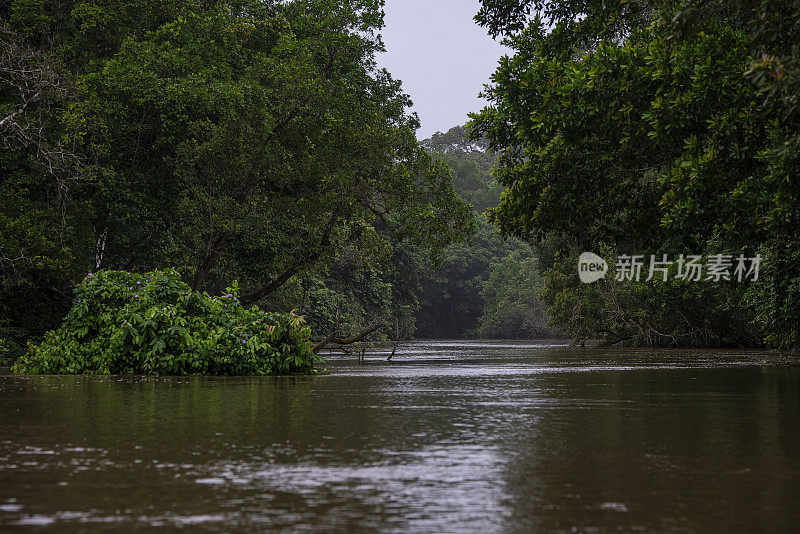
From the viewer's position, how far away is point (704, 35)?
637 inches

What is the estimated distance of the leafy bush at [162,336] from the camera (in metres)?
19.9

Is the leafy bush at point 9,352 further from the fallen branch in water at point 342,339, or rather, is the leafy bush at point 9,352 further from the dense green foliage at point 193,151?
the fallen branch in water at point 342,339

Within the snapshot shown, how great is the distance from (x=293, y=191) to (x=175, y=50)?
19.4 feet

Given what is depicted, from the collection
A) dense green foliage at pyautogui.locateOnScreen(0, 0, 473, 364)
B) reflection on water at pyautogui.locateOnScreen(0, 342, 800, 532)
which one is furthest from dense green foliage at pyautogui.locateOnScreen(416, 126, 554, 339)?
reflection on water at pyautogui.locateOnScreen(0, 342, 800, 532)

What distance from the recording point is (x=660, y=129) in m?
16.6

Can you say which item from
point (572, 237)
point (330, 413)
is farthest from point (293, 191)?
point (330, 413)

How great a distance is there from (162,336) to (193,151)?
9.20m

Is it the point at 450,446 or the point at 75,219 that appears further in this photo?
the point at 75,219

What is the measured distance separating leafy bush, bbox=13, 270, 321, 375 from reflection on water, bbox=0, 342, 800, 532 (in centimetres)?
649

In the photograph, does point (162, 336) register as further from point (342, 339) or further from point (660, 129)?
point (660, 129)

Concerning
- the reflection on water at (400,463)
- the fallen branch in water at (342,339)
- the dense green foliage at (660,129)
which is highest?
the dense green foliage at (660,129)

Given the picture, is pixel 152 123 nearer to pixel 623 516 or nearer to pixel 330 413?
pixel 330 413

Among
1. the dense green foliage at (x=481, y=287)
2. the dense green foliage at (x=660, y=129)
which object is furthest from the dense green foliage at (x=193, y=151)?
the dense green foliage at (x=481, y=287)

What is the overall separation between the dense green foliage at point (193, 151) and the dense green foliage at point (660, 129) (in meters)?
8.06
